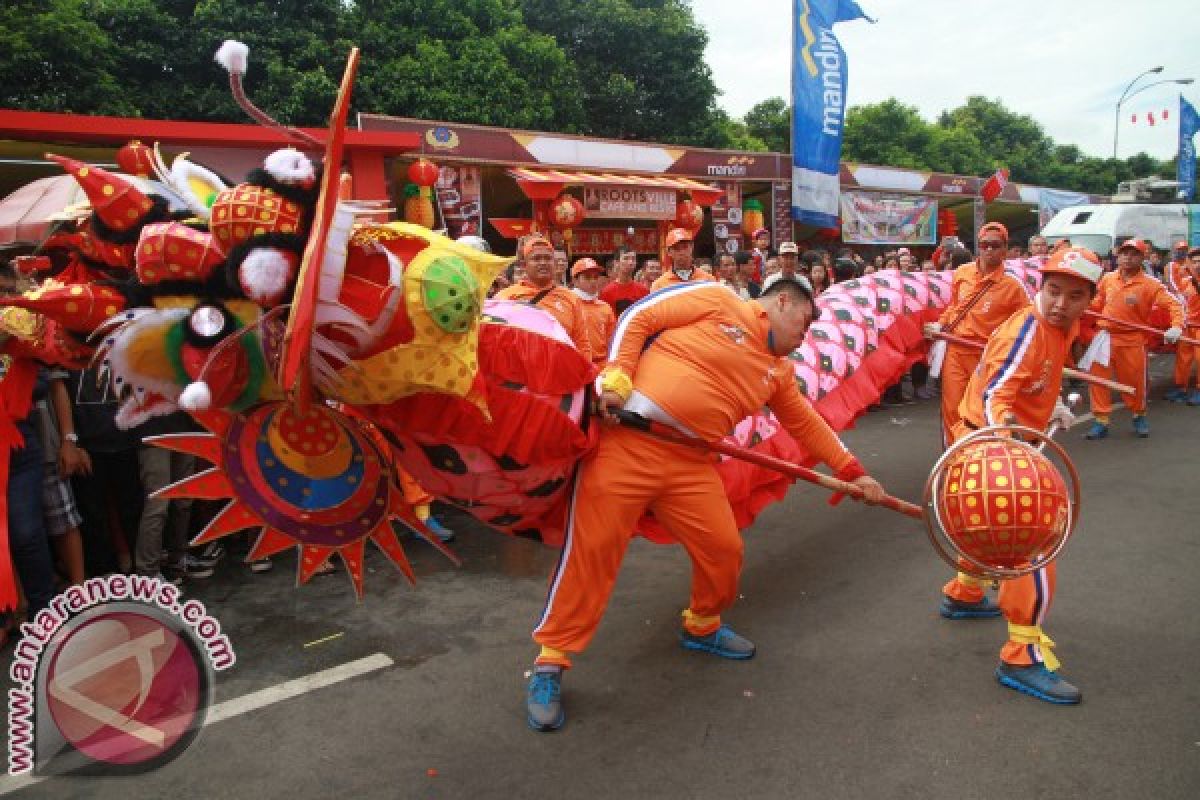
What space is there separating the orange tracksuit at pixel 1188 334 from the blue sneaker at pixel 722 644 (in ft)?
24.1

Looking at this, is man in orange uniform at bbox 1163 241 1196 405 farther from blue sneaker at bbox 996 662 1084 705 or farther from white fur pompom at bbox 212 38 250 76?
white fur pompom at bbox 212 38 250 76

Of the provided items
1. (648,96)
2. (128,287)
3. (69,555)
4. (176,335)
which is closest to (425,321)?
(176,335)

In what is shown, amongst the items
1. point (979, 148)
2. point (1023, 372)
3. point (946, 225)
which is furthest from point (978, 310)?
point (979, 148)

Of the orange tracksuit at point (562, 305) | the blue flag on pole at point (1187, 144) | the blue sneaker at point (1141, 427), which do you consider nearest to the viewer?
the orange tracksuit at point (562, 305)

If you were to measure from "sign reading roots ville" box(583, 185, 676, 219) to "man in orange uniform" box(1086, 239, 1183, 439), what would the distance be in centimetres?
602

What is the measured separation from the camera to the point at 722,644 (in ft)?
11.1

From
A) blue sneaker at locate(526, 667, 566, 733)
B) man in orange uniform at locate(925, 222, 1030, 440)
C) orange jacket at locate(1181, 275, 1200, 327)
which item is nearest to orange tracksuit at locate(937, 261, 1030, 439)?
man in orange uniform at locate(925, 222, 1030, 440)

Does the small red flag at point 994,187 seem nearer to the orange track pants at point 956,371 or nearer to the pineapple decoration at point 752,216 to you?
the pineapple decoration at point 752,216

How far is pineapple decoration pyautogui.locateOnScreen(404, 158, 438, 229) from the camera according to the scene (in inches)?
340

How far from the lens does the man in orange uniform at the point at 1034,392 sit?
9.77ft

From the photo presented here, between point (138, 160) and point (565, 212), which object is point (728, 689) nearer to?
point (138, 160)

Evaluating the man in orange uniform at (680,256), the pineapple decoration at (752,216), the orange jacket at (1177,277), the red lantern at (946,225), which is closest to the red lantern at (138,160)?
the man in orange uniform at (680,256)

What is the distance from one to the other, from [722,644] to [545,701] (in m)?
0.89

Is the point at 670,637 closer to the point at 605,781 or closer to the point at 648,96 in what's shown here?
the point at 605,781
